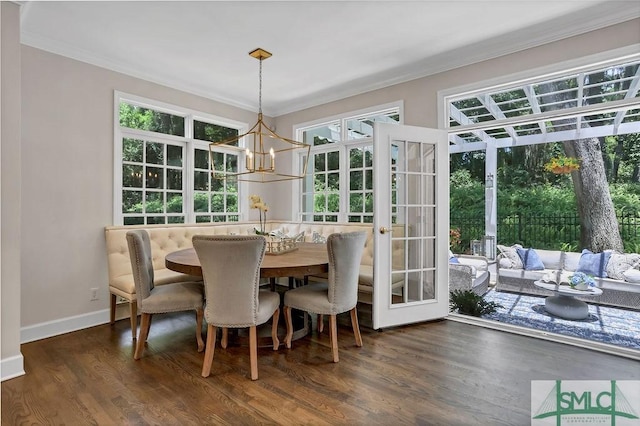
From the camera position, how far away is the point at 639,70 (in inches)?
111

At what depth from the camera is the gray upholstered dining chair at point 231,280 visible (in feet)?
7.23

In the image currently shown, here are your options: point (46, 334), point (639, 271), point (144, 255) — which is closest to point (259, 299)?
point (144, 255)

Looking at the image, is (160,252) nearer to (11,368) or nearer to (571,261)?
(11,368)

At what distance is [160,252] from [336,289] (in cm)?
219

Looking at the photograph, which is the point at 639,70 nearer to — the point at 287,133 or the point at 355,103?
the point at 355,103

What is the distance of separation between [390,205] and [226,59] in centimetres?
227

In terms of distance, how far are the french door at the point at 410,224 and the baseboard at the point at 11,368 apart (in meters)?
2.72

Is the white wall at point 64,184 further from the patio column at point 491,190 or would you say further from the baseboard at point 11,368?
the patio column at point 491,190

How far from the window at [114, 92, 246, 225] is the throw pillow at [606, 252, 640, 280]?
5.32 m

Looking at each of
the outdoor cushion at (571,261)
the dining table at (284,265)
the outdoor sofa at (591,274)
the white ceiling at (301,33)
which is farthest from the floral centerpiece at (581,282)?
→ the dining table at (284,265)

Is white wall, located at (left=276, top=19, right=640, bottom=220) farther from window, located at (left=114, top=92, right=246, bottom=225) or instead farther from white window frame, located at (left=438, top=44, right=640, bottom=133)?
window, located at (left=114, top=92, right=246, bottom=225)

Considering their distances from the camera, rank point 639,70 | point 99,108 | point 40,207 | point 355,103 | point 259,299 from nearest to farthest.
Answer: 1. point 259,299
2. point 639,70
3. point 40,207
4. point 99,108
5. point 355,103

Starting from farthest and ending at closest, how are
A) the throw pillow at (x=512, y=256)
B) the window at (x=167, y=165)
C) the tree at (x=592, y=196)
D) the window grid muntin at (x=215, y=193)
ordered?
the tree at (x=592, y=196) < the throw pillow at (x=512, y=256) < the window grid muntin at (x=215, y=193) < the window at (x=167, y=165)

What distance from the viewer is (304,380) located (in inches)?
89.1
